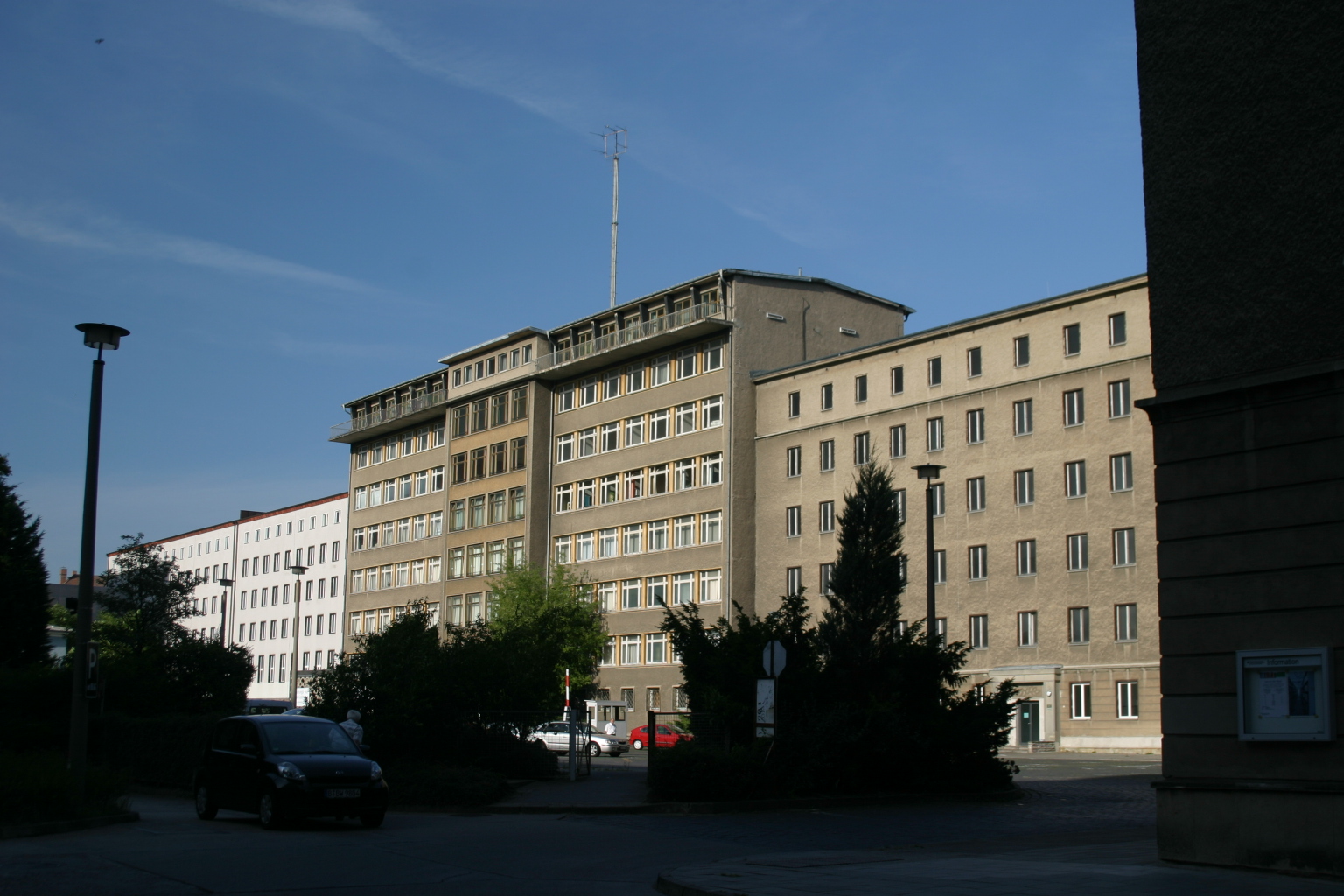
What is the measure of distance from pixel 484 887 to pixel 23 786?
344 inches

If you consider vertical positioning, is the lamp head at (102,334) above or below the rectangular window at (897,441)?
below

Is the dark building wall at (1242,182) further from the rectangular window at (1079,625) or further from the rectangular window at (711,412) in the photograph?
the rectangular window at (711,412)

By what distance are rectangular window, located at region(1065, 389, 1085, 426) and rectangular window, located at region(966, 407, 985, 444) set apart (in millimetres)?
4162

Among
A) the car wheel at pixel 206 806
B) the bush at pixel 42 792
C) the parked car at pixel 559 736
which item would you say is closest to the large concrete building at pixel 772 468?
the parked car at pixel 559 736

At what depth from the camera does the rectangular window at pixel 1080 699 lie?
55531mm

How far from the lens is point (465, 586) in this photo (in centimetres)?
8631

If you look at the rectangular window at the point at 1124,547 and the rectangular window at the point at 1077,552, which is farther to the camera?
the rectangular window at the point at 1077,552

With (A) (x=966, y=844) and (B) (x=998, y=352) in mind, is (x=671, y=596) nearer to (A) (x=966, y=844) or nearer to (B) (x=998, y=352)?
(B) (x=998, y=352)

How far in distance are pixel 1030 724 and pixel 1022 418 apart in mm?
12570

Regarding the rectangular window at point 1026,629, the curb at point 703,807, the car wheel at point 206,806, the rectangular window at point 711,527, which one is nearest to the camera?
the car wheel at point 206,806

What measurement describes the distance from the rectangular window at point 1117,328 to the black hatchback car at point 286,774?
4169 centimetres

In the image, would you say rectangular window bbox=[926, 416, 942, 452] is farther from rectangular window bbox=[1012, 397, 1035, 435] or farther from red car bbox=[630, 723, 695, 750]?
red car bbox=[630, 723, 695, 750]

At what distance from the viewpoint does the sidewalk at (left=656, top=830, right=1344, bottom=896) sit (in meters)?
11.9

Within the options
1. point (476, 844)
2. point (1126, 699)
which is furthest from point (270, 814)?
point (1126, 699)
